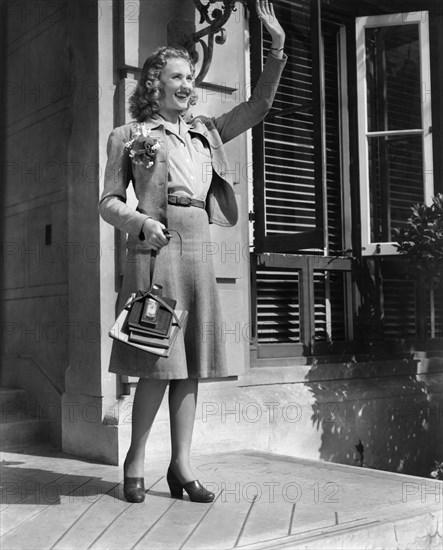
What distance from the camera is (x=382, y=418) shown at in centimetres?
592

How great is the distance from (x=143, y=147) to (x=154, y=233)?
431 mm

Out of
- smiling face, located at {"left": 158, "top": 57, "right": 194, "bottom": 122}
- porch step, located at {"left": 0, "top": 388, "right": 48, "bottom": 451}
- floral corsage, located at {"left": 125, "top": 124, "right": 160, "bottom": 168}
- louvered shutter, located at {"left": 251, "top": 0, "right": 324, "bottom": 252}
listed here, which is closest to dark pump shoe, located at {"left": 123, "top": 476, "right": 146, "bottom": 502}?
floral corsage, located at {"left": 125, "top": 124, "right": 160, "bottom": 168}

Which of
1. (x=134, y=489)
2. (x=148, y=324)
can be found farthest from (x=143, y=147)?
(x=134, y=489)

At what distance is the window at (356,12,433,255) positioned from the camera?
605cm

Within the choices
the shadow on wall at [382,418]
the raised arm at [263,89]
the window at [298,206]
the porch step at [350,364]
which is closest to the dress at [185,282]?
the raised arm at [263,89]

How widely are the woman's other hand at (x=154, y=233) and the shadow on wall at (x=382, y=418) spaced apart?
2.65 metres

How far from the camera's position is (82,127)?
4.80 meters

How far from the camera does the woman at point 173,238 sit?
3.37 metres

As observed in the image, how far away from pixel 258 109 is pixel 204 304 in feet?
3.11

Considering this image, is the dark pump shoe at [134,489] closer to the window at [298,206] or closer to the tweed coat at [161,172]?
the tweed coat at [161,172]

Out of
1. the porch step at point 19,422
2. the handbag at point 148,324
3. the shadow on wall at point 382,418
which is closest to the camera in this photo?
the handbag at point 148,324

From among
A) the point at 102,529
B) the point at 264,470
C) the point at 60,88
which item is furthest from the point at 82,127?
the point at 102,529

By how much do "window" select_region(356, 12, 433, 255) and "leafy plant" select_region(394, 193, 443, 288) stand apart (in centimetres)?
49

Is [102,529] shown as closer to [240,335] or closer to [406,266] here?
[240,335]
